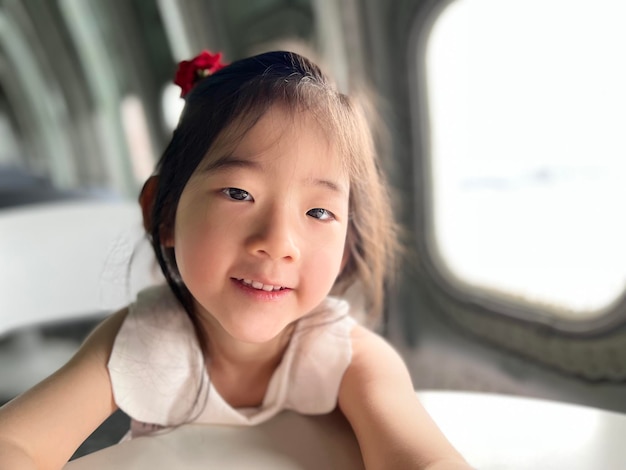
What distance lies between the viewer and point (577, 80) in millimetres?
997

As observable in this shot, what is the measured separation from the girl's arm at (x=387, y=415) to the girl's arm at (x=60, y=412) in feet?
0.85

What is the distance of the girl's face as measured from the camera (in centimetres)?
54

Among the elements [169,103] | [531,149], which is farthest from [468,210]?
[169,103]

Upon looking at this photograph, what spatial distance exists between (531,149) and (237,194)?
30.8 inches

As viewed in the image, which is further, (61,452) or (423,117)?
(423,117)

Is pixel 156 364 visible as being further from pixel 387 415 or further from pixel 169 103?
pixel 169 103

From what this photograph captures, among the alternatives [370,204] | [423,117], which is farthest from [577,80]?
[370,204]

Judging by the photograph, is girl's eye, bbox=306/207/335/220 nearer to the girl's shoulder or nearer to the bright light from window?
the girl's shoulder

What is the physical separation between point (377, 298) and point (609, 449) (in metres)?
0.37

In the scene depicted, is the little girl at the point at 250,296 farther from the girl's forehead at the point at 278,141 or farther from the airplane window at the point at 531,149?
the airplane window at the point at 531,149

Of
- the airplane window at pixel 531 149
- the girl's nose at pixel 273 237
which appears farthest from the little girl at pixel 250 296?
the airplane window at pixel 531 149

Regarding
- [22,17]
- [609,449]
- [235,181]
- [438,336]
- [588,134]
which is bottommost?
[438,336]

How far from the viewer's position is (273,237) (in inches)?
20.6

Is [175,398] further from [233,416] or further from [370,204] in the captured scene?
[370,204]
